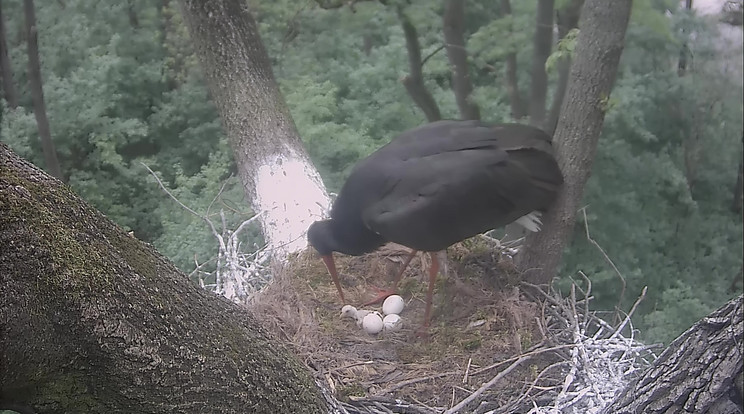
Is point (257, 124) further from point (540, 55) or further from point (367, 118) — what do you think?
point (540, 55)

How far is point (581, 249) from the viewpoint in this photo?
5.08 metres

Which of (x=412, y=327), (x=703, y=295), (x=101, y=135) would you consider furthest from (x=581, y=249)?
(x=101, y=135)

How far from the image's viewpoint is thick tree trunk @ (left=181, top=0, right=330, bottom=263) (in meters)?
3.34

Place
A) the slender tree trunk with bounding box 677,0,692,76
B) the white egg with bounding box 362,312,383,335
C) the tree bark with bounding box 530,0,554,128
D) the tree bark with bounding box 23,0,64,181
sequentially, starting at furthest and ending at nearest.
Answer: the slender tree trunk with bounding box 677,0,692,76, the tree bark with bounding box 530,0,554,128, the tree bark with bounding box 23,0,64,181, the white egg with bounding box 362,312,383,335

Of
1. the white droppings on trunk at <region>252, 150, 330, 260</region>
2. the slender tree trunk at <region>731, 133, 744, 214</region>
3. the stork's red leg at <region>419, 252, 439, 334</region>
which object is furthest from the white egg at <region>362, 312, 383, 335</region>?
the slender tree trunk at <region>731, 133, 744, 214</region>

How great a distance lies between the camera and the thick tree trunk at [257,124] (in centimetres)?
334

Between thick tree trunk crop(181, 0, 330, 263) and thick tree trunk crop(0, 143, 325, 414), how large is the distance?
187cm

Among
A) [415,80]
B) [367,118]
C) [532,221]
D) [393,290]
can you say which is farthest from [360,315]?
[415,80]

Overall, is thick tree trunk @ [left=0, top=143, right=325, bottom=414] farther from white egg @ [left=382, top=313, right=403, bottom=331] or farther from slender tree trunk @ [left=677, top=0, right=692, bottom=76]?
slender tree trunk @ [left=677, top=0, right=692, bottom=76]

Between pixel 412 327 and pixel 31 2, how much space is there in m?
3.23

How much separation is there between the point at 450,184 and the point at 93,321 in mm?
1617

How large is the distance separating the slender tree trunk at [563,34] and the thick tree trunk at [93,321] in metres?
3.29

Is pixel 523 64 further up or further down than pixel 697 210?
further up

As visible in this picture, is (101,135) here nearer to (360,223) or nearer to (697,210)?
(360,223)
